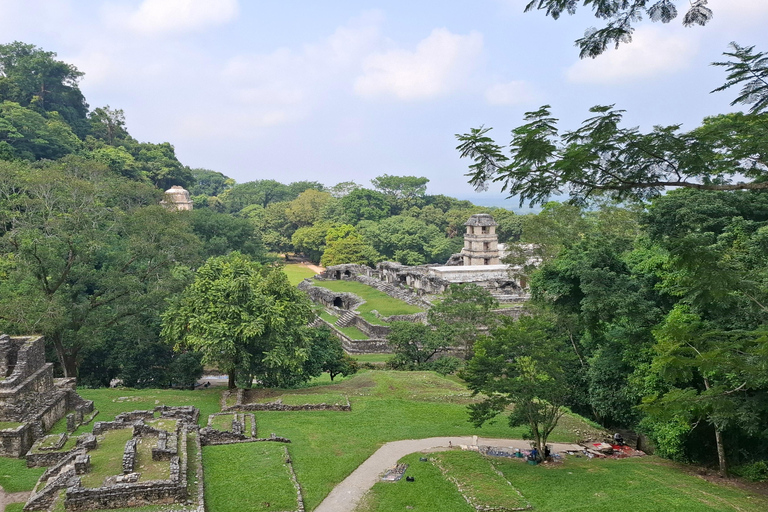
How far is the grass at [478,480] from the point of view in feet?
43.4

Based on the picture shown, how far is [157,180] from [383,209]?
105ft

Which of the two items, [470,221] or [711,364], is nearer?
[711,364]

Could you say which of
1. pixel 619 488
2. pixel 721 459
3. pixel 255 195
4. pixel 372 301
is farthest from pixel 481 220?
pixel 255 195

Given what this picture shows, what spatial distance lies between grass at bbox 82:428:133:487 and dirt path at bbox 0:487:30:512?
146cm

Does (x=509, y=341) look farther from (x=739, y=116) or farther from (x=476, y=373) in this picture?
(x=739, y=116)

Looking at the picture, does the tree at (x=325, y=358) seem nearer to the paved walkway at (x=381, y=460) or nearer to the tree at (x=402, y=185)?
the paved walkway at (x=381, y=460)

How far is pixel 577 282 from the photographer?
2147 cm

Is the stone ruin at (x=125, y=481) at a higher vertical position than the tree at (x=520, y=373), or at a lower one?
lower

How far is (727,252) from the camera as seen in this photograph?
1586 centimetres

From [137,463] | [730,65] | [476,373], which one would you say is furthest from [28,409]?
[730,65]

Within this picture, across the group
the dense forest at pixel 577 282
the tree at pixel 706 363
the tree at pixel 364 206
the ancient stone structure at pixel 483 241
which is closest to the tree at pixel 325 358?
the dense forest at pixel 577 282

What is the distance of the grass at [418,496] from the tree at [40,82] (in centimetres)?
5702

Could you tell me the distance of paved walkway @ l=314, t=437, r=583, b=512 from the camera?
13438 mm

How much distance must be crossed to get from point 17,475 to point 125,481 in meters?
3.88
